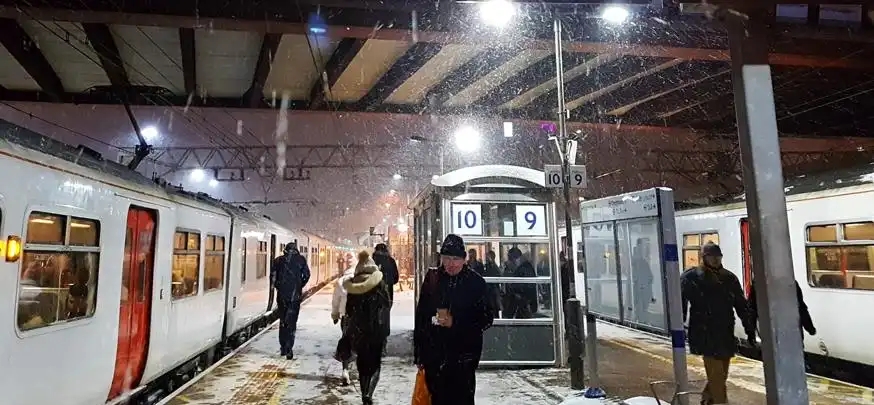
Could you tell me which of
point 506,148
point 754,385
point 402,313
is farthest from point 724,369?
point 506,148

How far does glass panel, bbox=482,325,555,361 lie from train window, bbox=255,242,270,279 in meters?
7.42

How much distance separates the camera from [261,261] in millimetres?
14859

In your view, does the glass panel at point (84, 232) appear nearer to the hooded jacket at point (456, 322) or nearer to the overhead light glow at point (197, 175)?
the hooded jacket at point (456, 322)

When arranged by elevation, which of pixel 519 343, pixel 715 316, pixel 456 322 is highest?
pixel 456 322

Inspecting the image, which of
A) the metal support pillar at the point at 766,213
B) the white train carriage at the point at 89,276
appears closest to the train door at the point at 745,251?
the metal support pillar at the point at 766,213

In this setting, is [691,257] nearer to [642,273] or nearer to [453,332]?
[642,273]

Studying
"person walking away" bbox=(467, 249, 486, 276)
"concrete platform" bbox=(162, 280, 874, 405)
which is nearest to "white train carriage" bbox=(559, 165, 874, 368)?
"concrete platform" bbox=(162, 280, 874, 405)

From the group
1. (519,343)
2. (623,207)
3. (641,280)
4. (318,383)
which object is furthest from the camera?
(519,343)

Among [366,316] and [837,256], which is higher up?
[837,256]

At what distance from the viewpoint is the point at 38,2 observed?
9391mm

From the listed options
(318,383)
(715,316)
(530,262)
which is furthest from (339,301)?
(715,316)

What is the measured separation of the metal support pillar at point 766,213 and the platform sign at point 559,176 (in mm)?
4263

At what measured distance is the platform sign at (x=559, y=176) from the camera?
8.05 meters

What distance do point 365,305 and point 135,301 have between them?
2.59 metres
